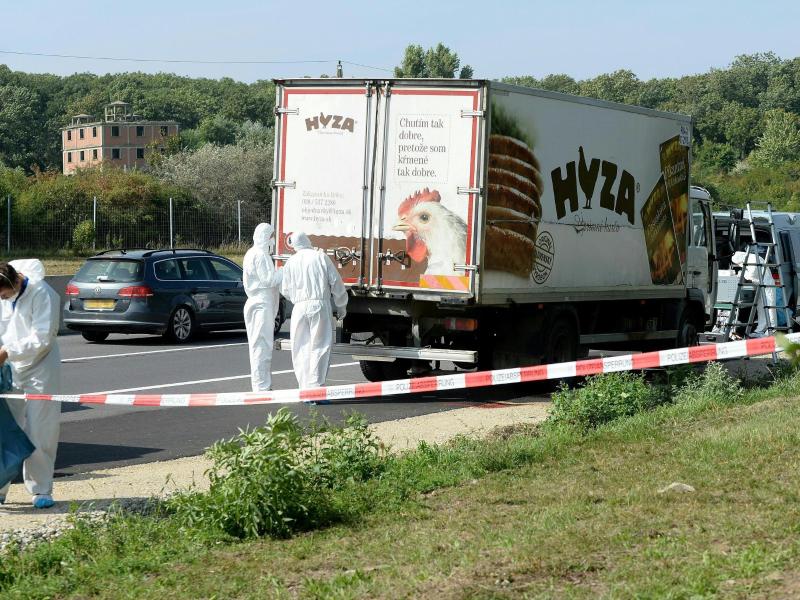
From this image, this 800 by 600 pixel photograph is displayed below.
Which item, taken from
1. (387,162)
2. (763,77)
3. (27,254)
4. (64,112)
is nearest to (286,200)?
(387,162)

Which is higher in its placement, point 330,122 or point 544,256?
point 330,122

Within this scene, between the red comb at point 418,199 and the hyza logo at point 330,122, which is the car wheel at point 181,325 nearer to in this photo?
the hyza logo at point 330,122

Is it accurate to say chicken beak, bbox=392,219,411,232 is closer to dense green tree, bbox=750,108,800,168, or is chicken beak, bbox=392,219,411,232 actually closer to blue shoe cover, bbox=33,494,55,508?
blue shoe cover, bbox=33,494,55,508

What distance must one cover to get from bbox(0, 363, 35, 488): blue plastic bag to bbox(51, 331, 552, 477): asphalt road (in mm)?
1509

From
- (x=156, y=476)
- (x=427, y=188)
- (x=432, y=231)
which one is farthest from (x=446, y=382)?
(x=427, y=188)

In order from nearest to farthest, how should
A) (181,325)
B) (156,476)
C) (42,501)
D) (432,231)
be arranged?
1. (42,501)
2. (156,476)
3. (432,231)
4. (181,325)

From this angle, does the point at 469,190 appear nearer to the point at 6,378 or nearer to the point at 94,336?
the point at 6,378

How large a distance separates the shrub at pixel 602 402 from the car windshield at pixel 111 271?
423 inches

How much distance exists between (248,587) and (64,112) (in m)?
135

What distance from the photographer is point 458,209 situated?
1293 centimetres

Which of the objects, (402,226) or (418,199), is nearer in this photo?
(418,199)

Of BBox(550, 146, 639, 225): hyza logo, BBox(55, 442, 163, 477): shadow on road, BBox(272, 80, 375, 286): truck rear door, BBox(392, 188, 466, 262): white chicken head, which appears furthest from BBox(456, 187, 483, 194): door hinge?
BBox(55, 442, 163, 477): shadow on road

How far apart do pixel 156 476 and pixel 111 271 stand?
11942 millimetres

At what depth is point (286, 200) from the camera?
14.0 meters
